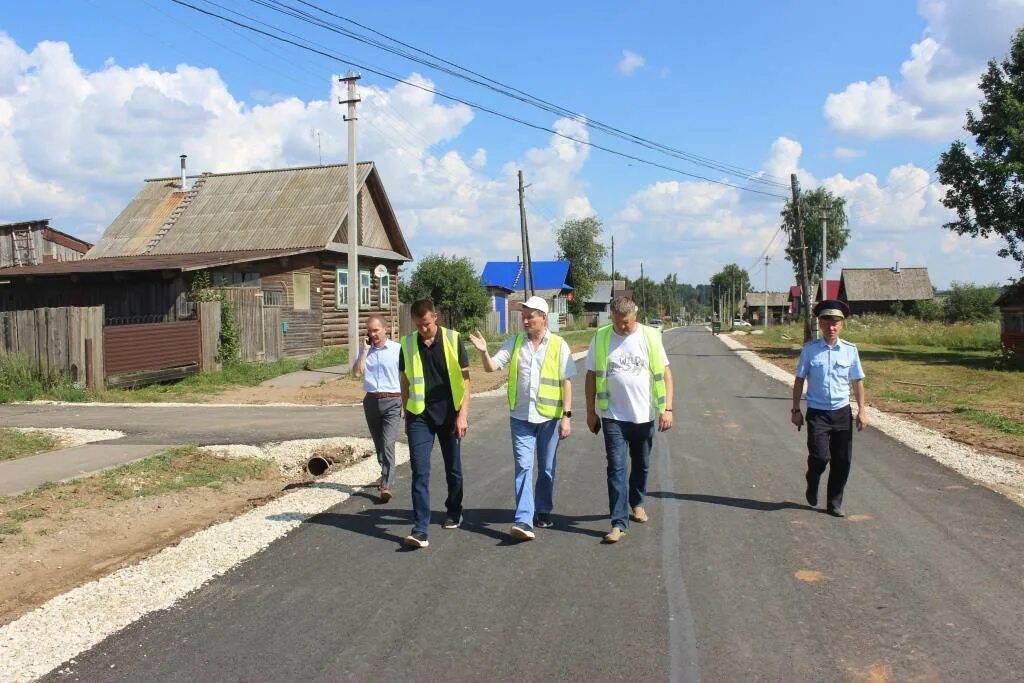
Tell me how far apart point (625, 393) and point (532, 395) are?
2.18 ft

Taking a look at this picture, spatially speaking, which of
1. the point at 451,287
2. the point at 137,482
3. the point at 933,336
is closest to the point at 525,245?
the point at 451,287

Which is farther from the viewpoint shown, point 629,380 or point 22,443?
point 22,443

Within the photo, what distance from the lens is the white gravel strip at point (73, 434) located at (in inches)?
433

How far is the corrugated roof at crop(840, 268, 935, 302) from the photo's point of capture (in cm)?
7756

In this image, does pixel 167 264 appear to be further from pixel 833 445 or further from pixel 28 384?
pixel 833 445

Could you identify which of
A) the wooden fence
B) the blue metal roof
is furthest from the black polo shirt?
the blue metal roof

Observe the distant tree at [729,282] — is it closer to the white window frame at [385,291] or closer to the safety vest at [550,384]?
the white window frame at [385,291]

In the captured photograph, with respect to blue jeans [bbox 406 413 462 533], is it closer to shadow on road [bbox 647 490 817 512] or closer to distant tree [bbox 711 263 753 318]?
shadow on road [bbox 647 490 817 512]

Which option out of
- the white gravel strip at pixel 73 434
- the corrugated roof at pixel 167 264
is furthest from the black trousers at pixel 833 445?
the corrugated roof at pixel 167 264

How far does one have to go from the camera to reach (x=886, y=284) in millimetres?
78562

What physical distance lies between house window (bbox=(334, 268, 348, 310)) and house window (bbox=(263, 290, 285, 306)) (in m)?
2.87

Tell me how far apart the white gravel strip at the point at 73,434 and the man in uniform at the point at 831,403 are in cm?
868

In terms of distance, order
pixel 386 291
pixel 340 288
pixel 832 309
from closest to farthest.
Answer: pixel 832 309 → pixel 340 288 → pixel 386 291

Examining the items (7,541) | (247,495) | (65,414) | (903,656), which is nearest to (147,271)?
(65,414)
